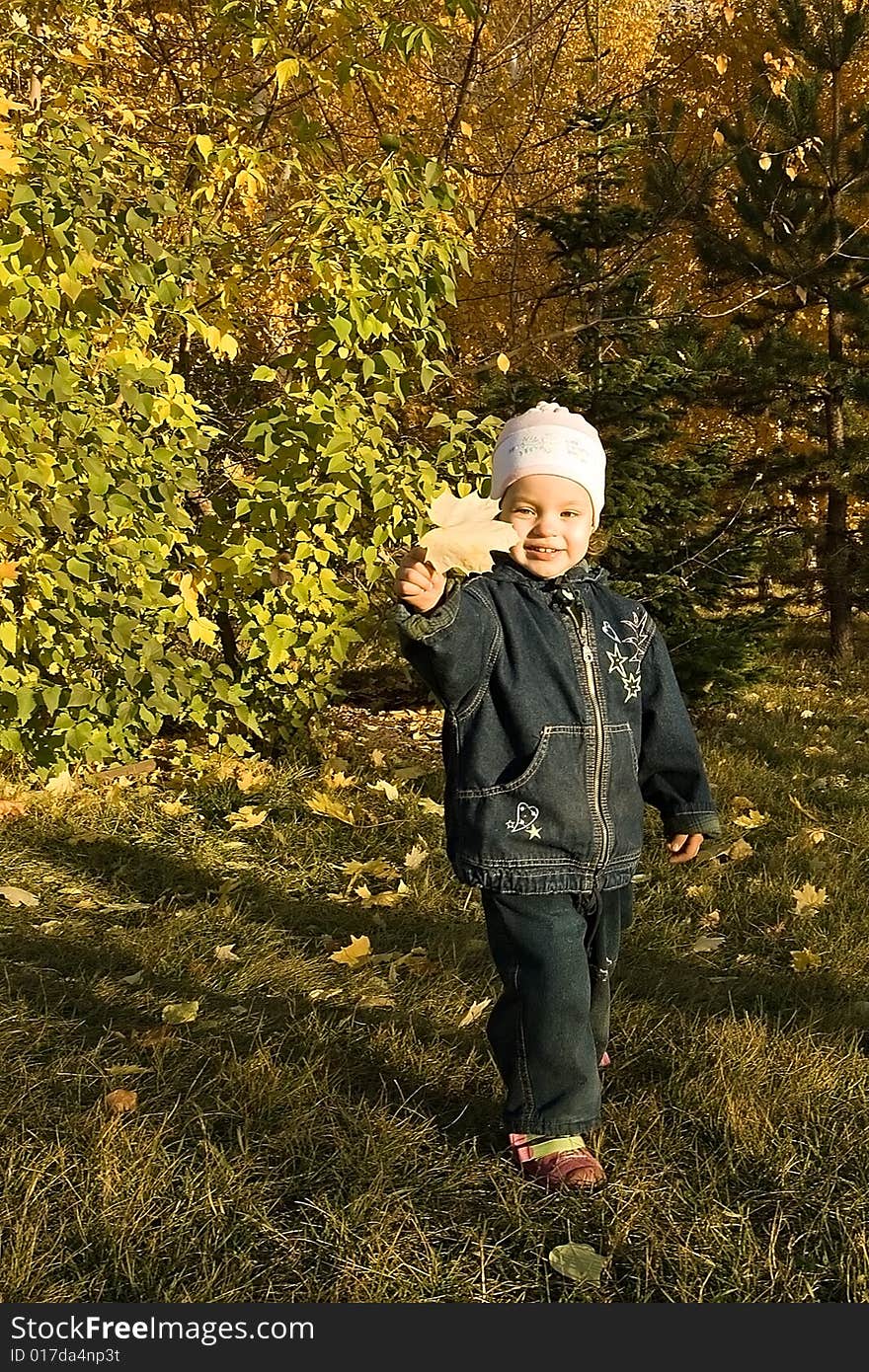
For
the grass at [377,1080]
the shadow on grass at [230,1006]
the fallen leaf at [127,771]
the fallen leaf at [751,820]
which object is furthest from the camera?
the fallen leaf at [127,771]

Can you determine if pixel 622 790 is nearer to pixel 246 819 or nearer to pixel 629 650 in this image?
pixel 629 650

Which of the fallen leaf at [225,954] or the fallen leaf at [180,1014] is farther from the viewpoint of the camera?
the fallen leaf at [225,954]

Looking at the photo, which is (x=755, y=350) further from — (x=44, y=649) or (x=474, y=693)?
(x=474, y=693)

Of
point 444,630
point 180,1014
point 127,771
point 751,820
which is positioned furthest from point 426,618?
point 127,771

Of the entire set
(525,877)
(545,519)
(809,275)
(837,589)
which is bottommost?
(525,877)

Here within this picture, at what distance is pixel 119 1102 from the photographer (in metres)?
2.35

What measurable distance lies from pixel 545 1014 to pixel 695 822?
1.89 ft

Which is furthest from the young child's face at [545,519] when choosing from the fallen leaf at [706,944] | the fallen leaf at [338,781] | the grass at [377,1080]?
the fallen leaf at [338,781]

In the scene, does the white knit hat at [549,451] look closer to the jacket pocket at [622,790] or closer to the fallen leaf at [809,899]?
the jacket pocket at [622,790]

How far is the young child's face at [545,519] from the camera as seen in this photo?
215cm

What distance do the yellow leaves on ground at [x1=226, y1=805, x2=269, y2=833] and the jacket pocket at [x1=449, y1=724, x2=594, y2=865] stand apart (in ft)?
7.69

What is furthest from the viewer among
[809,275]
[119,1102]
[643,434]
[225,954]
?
[809,275]

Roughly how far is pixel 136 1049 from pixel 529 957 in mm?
1154

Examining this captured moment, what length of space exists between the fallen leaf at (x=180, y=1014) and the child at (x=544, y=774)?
0.94 metres
